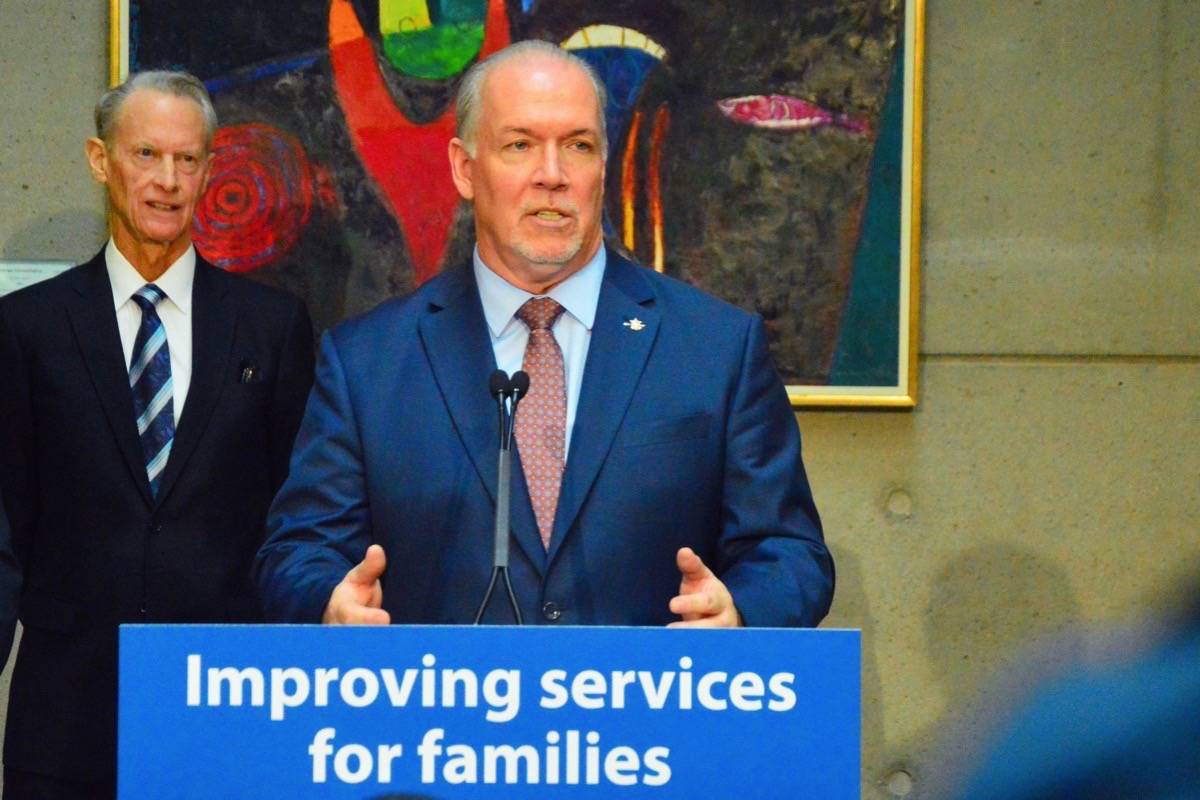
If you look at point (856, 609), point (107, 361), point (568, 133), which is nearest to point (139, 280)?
point (107, 361)

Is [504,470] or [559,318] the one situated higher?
[559,318]

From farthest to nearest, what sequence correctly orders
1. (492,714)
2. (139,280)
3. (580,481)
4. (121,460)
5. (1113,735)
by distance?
(139,280) → (121,460) → (580,481) → (492,714) → (1113,735)

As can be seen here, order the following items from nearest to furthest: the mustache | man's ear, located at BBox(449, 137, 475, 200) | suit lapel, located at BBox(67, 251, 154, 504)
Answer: the mustache → man's ear, located at BBox(449, 137, 475, 200) → suit lapel, located at BBox(67, 251, 154, 504)

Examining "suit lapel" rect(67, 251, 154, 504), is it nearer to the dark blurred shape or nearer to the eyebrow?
the eyebrow

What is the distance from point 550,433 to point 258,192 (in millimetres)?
1840

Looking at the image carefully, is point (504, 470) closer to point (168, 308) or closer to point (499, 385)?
point (499, 385)

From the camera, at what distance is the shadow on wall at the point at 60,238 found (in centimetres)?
427

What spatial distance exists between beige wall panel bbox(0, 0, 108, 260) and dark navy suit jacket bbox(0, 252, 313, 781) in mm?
1029

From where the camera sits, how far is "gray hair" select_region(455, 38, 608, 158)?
106 inches

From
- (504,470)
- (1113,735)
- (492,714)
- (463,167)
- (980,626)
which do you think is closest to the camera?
(1113,735)

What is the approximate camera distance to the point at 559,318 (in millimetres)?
2717

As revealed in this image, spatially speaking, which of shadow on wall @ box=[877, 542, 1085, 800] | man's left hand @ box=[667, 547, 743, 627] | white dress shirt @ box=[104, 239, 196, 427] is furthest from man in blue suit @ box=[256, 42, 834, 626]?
shadow on wall @ box=[877, 542, 1085, 800]

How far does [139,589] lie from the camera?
10.6 ft

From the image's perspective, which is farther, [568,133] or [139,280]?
[139,280]
